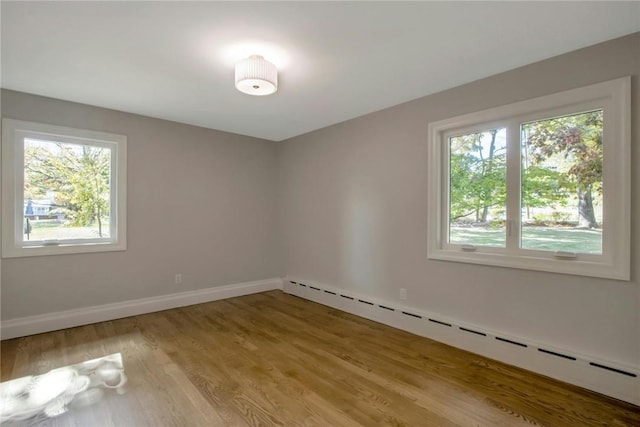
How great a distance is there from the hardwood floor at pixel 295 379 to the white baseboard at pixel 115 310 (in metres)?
0.12

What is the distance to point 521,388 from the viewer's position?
85.5 inches

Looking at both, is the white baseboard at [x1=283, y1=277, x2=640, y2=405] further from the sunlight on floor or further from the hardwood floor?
the sunlight on floor

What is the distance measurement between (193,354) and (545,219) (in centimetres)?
319

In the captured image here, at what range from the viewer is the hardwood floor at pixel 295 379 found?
1.88 meters

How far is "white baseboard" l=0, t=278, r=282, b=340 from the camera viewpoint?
303 centimetres

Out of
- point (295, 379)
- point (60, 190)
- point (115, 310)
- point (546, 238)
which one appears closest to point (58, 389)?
point (115, 310)

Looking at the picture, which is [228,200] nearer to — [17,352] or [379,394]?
[17,352]

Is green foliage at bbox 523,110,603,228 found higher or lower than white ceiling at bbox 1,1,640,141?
lower

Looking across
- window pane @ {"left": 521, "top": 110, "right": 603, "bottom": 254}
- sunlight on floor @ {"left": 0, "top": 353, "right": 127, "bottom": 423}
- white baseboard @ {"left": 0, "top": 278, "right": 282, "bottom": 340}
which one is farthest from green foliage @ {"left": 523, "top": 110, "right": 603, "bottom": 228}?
white baseboard @ {"left": 0, "top": 278, "right": 282, "bottom": 340}

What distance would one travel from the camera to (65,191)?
335 centimetres

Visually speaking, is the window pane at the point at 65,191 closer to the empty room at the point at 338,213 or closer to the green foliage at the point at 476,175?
the empty room at the point at 338,213

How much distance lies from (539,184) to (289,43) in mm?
2280

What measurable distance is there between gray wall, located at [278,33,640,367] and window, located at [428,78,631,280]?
0.26 feet

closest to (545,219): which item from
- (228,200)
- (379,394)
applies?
(379,394)
